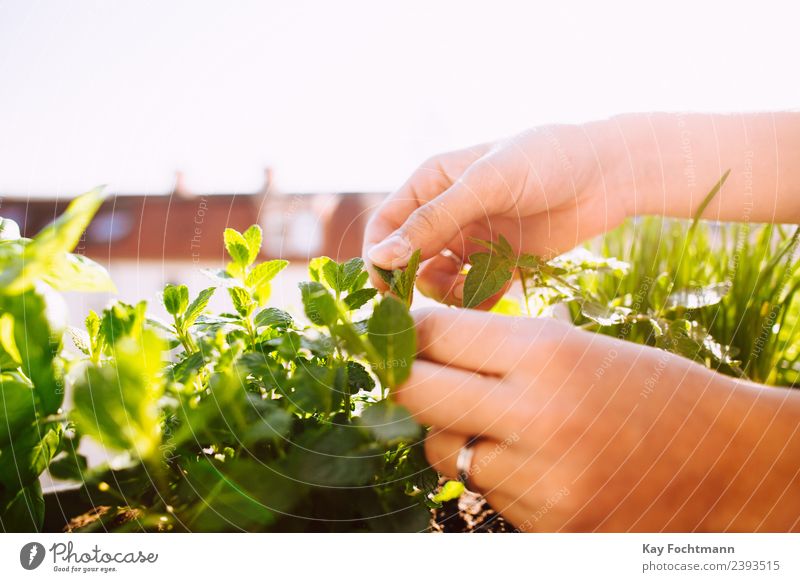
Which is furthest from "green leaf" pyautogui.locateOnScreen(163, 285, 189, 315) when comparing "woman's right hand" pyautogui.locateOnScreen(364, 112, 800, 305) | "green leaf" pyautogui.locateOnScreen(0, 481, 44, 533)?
"woman's right hand" pyautogui.locateOnScreen(364, 112, 800, 305)

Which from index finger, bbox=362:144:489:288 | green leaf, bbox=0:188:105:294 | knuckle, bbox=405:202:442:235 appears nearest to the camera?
green leaf, bbox=0:188:105:294

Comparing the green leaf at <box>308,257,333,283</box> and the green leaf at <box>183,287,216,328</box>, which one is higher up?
the green leaf at <box>308,257,333,283</box>

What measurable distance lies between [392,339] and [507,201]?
289 mm

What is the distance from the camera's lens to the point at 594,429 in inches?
12.6

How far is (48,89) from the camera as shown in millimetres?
350

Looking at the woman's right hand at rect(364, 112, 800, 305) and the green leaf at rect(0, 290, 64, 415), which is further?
the woman's right hand at rect(364, 112, 800, 305)

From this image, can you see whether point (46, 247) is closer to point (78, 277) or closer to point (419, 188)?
point (78, 277)

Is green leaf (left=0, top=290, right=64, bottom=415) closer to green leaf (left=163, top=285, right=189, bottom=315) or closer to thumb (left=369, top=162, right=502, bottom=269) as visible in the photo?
green leaf (left=163, top=285, right=189, bottom=315)

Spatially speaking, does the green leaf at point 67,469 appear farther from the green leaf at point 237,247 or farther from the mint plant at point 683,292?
the mint plant at point 683,292

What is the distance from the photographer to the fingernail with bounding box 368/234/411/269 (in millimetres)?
368

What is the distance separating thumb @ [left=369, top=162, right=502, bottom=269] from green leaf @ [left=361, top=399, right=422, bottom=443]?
12 cm

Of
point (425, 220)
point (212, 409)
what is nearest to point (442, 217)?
point (425, 220)

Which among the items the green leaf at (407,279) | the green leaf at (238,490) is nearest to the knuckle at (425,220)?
the green leaf at (407,279)

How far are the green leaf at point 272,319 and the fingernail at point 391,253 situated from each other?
0.10 metres
